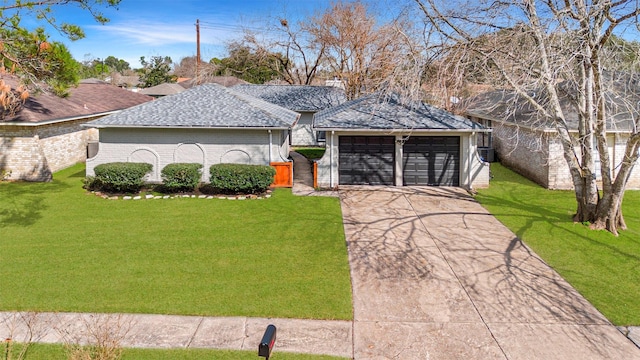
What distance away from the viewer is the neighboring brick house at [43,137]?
56.6 ft

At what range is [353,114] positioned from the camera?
674 inches

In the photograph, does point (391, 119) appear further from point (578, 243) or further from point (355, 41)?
point (355, 41)

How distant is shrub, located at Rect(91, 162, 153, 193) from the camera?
15094mm

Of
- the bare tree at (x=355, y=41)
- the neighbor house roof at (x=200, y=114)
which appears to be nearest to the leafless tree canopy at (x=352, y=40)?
the bare tree at (x=355, y=41)

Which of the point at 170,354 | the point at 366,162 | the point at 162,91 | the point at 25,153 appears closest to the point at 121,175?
the point at 25,153

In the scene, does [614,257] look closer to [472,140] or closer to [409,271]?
[409,271]

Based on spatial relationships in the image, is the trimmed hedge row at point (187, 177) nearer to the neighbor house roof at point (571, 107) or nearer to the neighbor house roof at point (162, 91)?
the neighbor house roof at point (571, 107)

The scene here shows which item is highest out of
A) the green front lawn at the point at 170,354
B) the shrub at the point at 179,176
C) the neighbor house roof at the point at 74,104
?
the neighbor house roof at the point at 74,104

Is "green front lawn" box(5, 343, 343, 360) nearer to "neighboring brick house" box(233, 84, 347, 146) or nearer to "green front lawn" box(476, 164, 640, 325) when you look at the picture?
"green front lawn" box(476, 164, 640, 325)

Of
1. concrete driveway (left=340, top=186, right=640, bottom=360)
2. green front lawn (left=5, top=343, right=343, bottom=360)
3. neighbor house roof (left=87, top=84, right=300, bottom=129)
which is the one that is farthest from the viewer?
neighbor house roof (left=87, top=84, right=300, bottom=129)

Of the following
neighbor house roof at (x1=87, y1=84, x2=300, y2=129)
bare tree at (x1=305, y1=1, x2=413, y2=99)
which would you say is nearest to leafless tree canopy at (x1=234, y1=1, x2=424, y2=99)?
bare tree at (x1=305, y1=1, x2=413, y2=99)

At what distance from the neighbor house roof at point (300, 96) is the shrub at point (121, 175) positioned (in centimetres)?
1477

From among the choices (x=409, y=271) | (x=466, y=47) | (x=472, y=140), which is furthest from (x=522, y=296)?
(x=472, y=140)

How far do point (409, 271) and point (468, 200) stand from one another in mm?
6784
